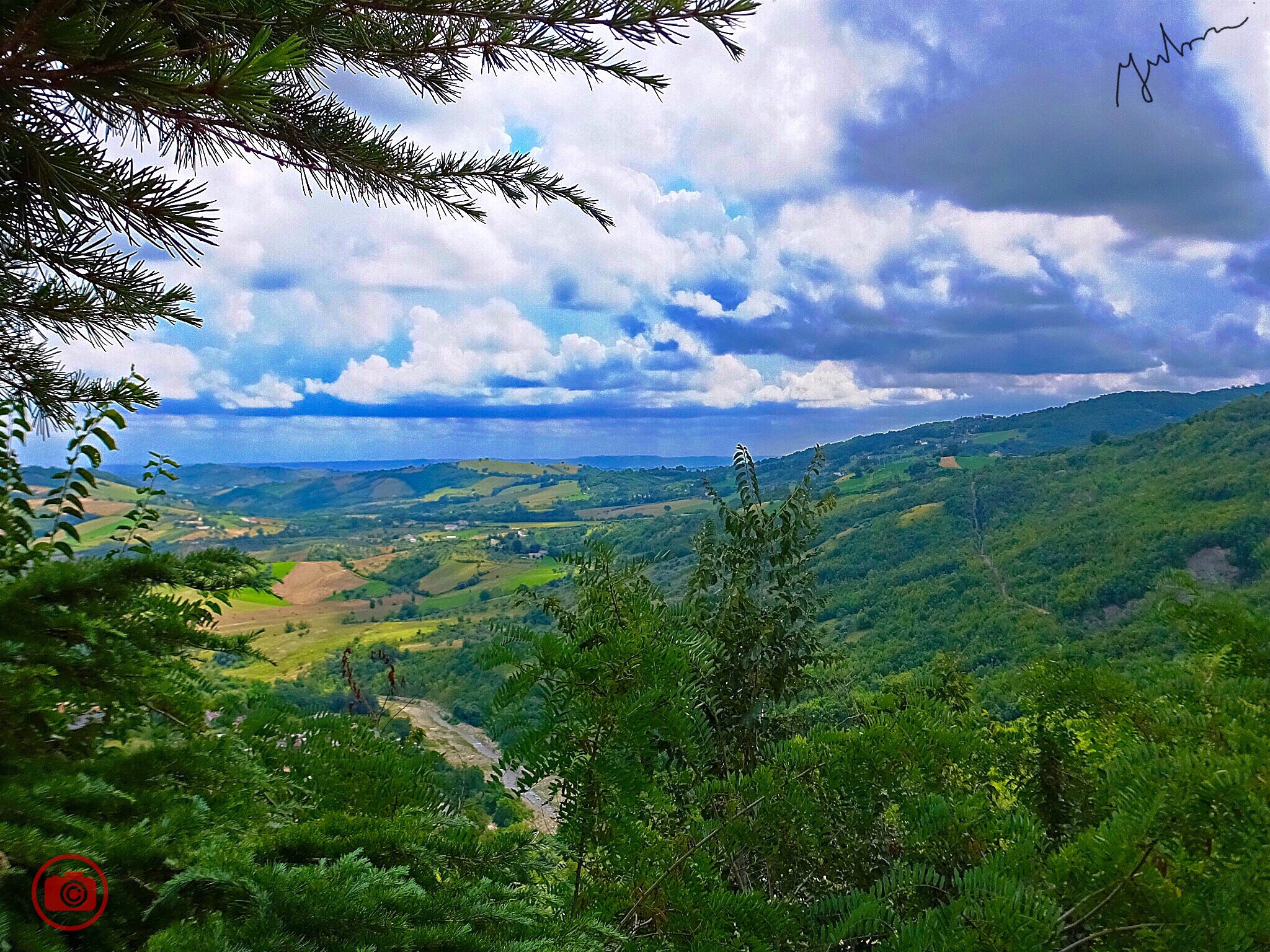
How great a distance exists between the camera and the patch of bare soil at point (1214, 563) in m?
54.9

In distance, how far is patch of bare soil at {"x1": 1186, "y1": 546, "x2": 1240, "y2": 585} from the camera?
5488 cm

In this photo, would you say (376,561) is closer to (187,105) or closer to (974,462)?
(187,105)

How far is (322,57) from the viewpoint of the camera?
281 centimetres

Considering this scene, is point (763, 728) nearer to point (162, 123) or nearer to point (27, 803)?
point (27, 803)

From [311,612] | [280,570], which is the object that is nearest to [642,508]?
[311,612]

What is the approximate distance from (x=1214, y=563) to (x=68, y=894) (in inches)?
2885

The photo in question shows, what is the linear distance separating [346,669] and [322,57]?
261 centimetres

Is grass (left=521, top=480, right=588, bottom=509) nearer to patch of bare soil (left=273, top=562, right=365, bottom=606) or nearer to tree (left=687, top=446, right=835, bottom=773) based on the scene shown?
patch of bare soil (left=273, top=562, right=365, bottom=606)

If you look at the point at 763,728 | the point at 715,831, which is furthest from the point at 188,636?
the point at 763,728

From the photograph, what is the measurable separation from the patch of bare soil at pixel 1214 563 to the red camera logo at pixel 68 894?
68.4m

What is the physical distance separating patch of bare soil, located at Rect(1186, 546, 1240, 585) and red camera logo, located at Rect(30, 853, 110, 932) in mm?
68358

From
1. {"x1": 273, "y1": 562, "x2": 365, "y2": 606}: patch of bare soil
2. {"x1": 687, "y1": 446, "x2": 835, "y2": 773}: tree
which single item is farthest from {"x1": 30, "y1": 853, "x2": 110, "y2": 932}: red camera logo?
{"x1": 273, "y1": 562, "x2": 365, "y2": 606}: patch of bare soil

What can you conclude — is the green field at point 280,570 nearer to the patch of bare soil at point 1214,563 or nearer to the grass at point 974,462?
the patch of bare soil at point 1214,563

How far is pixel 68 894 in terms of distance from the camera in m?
1.27
